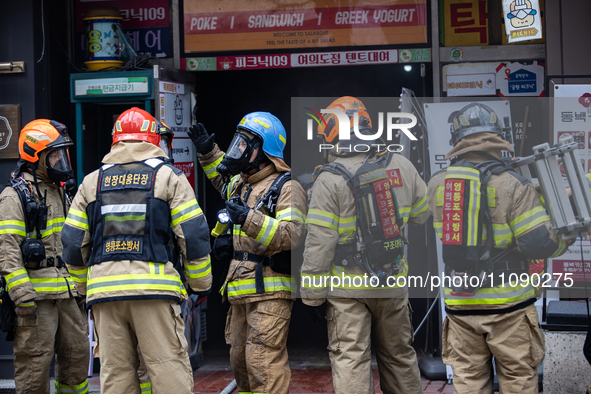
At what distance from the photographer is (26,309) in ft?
14.5

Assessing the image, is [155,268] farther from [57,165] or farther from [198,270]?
[57,165]

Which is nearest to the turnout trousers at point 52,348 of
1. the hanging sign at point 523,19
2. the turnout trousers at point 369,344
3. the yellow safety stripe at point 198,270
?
the yellow safety stripe at point 198,270

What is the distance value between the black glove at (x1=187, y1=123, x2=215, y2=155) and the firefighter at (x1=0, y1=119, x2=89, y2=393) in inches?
37.5

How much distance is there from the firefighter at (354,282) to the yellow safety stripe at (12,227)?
201cm

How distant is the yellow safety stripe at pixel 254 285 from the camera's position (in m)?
4.12

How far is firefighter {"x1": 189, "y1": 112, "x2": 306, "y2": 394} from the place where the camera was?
4016mm

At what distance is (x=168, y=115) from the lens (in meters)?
5.70

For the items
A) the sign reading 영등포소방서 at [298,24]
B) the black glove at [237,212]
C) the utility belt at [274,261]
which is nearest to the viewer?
the black glove at [237,212]

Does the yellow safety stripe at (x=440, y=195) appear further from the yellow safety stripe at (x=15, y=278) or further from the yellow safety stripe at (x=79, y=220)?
the yellow safety stripe at (x=15, y=278)

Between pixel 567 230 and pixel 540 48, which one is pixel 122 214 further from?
pixel 540 48

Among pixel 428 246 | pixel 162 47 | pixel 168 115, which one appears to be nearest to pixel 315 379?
pixel 428 246

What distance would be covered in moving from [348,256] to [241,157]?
948 millimetres

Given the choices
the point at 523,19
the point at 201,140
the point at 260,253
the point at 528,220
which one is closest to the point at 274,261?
the point at 260,253

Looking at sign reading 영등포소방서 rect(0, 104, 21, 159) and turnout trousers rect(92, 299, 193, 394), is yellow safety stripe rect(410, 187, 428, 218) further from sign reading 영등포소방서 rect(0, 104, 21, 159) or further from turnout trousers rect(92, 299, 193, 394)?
sign reading 영등포소방서 rect(0, 104, 21, 159)
